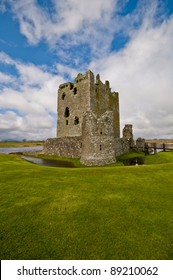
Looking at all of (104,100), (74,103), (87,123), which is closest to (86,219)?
(87,123)

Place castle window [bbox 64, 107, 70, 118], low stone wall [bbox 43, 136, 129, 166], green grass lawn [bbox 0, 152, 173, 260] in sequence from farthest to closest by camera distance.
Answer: castle window [bbox 64, 107, 70, 118] < low stone wall [bbox 43, 136, 129, 166] < green grass lawn [bbox 0, 152, 173, 260]

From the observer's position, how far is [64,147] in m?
34.4

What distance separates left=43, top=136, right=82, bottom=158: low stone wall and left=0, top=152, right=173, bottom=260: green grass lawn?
21.1 m

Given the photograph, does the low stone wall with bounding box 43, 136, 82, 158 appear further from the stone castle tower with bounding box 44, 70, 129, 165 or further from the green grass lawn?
the green grass lawn

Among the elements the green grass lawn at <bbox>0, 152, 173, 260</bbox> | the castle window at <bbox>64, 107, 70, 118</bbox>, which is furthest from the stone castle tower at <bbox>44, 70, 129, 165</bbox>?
the green grass lawn at <bbox>0, 152, 173, 260</bbox>

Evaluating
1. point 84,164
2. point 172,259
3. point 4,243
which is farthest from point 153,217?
point 84,164

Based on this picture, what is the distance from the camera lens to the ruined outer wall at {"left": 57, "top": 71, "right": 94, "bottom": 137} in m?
36.4

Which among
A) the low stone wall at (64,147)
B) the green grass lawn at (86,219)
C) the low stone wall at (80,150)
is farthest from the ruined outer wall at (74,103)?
the green grass lawn at (86,219)

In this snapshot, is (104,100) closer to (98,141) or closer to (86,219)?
(98,141)

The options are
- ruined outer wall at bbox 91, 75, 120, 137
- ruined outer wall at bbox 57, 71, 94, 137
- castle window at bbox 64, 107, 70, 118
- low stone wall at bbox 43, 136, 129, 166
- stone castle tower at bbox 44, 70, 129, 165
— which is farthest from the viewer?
castle window at bbox 64, 107, 70, 118

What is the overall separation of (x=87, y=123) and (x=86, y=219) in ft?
66.6
